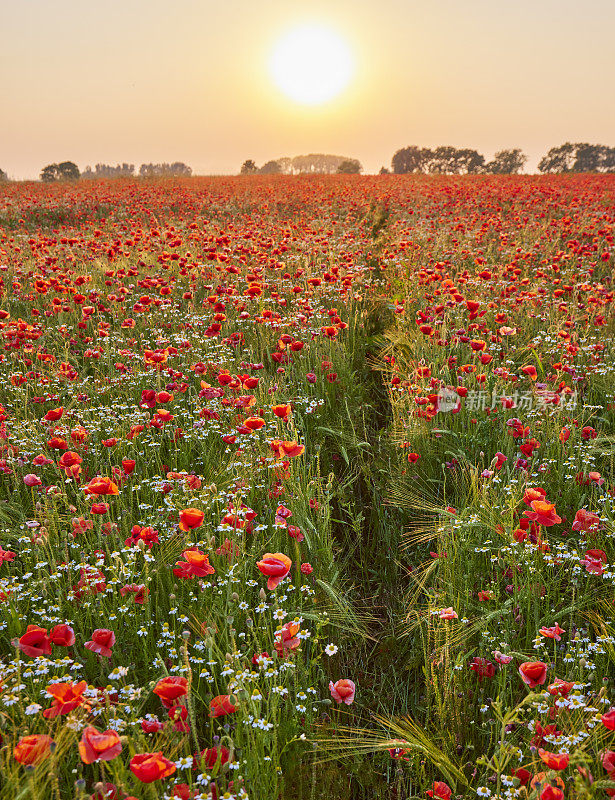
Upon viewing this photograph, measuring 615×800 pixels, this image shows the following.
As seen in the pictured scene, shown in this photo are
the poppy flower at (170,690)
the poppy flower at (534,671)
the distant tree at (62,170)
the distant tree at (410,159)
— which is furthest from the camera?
the distant tree at (410,159)

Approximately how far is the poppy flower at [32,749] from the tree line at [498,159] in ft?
183

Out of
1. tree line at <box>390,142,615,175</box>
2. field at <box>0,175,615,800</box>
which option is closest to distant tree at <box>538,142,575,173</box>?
tree line at <box>390,142,615,175</box>

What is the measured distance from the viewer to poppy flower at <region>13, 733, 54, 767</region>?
4.81 ft

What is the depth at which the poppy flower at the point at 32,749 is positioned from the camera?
1465 mm

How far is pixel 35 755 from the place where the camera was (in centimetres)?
154

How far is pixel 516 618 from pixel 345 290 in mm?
4583

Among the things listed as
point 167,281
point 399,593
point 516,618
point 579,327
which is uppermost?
point 167,281

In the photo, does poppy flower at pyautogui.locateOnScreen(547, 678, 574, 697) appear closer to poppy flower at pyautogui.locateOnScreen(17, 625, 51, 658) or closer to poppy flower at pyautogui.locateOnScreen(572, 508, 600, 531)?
poppy flower at pyautogui.locateOnScreen(572, 508, 600, 531)

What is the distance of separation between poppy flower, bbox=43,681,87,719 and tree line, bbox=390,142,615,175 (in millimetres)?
55619

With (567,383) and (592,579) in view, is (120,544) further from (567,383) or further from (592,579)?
(567,383)

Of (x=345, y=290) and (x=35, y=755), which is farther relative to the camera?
(x=345, y=290)

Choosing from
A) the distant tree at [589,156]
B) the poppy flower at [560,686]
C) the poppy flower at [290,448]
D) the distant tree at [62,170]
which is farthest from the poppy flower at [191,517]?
the distant tree at [589,156]

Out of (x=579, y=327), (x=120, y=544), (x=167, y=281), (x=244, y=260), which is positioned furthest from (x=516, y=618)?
(x=244, y=260)

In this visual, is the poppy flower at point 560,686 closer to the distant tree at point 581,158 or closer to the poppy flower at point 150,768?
the poppy flower at point 150,768
